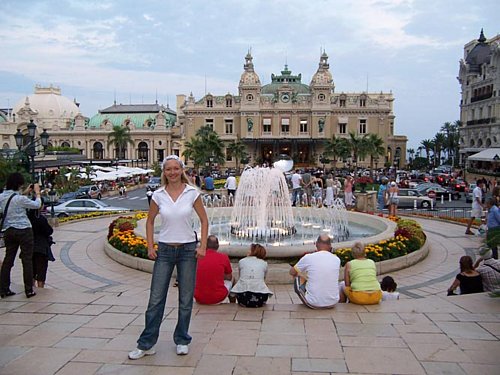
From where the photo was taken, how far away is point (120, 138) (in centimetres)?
8200

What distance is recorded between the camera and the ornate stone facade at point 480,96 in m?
54.7

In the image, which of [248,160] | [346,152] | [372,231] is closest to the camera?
[372,231]

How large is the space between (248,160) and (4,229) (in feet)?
229

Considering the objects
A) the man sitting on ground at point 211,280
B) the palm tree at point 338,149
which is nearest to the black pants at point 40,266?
the man sitting on ground at point 211,280

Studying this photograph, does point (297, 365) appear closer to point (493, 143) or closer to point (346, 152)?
point (493, 143)

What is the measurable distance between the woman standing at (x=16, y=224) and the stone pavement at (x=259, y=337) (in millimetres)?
536

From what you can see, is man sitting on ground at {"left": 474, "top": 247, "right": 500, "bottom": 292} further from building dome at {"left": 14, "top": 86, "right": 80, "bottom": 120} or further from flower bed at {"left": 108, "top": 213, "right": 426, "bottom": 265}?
building dome at {"left": 14, "top": 86, "right": 80, "bottom": 120}

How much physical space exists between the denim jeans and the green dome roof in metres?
76.8

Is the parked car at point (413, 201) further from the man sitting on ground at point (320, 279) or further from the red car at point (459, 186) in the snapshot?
the man sitting on ground at point (320, 279)

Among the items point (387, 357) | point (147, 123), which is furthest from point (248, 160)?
point (387, 357)

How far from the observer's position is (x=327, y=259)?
6941mm

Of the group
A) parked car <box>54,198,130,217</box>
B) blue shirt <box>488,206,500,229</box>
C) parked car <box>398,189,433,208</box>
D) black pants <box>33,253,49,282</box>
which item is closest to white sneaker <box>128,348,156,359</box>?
black pants <box>33,253,49,282</box>

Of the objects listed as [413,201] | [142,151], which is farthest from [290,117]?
[413,201]

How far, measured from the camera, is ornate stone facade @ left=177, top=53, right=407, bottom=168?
77.7 m
